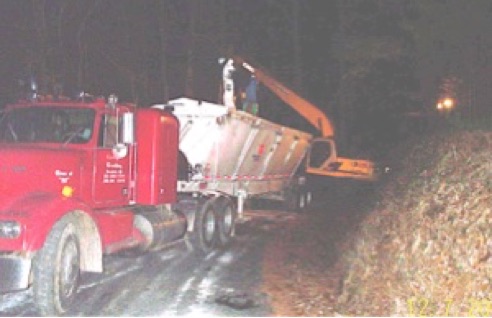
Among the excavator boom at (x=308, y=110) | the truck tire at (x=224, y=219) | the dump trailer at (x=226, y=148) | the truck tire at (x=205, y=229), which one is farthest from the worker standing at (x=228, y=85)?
the excavator boom at (x=308, y=110)

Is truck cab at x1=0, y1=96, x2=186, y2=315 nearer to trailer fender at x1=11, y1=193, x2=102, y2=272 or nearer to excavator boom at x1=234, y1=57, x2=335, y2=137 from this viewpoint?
trailer fender at x1=11, y1=193, x2=102, y2=272

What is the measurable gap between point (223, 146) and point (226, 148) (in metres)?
0.17

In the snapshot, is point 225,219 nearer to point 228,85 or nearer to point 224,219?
point 224,219

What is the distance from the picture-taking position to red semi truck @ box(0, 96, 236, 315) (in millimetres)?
7602

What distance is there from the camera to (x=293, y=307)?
813cm

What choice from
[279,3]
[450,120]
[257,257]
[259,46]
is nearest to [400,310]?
[450,120]

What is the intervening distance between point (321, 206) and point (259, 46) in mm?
15159

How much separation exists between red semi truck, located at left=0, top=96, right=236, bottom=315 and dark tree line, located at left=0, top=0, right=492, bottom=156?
7.23 m

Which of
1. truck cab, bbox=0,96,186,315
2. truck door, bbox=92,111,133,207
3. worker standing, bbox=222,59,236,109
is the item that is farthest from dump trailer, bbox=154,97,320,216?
truck door, bbox=92,111,133,207

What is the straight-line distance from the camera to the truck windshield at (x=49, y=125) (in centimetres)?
930

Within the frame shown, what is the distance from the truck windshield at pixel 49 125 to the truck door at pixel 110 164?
0.25 m

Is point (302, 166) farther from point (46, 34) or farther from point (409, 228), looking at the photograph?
point (409, 228)

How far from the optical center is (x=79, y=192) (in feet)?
29.6

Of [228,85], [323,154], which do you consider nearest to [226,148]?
[228,85]
